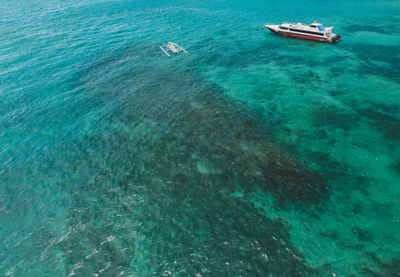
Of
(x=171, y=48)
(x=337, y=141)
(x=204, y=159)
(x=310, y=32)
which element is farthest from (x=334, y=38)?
(x=204, y=159)

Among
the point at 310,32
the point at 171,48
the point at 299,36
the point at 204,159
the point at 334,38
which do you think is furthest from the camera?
the point at 299,36

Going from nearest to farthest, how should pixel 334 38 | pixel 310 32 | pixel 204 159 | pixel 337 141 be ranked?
pixel 204 159 → pixel 337 141 → pixel 334 38 → pixel 310 32

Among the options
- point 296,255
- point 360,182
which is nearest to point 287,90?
point 360,182

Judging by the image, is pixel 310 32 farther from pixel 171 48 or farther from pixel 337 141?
pixel 337 141

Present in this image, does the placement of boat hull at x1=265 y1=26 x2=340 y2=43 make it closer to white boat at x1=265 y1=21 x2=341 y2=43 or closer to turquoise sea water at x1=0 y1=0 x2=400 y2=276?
white boat at x1=265 y1=21 x2=341 y2=43

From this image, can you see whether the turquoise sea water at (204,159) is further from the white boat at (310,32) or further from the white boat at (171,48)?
the white boat at (171,48)

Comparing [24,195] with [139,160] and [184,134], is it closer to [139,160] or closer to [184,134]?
[139,160]
